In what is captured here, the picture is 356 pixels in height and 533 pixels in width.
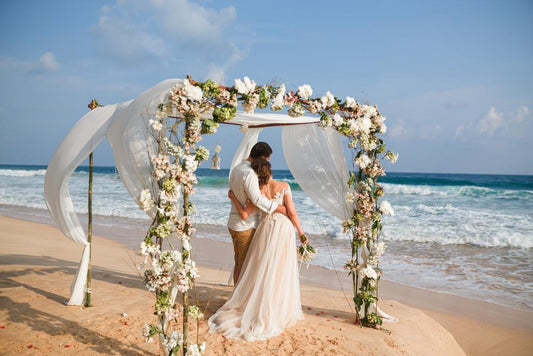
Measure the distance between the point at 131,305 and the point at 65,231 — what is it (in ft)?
3.97

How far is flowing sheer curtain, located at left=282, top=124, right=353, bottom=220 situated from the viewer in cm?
475

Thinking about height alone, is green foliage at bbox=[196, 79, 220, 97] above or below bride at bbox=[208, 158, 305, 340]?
above

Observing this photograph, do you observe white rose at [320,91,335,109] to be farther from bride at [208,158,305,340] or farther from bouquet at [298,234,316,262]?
bouquet at [298,234,316,262]

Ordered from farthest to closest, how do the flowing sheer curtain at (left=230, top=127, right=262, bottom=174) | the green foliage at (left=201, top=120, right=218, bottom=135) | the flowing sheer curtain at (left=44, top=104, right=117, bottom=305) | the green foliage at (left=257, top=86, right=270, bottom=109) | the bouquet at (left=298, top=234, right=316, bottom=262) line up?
the flowing sheer curtain at (left=230, top=127, right=262, bottom=174), the bouquet at (left=298, top=234, right=316, bottom=262), the flowing sheer curtain at (left=44, top=104, right=117, bottom=305), the green foliage at (left=257, top=86, right=270, bottom=109), the green foliage at (left=201, top=120, right=218, bottom=135)

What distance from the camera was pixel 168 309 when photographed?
3.13 metres

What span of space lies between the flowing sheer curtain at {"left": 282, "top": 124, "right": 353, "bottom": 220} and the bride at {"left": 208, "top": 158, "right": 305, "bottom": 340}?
1.93 ft

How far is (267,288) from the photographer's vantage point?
4.12m

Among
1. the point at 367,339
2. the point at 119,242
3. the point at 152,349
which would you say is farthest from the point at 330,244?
the point at 152,349

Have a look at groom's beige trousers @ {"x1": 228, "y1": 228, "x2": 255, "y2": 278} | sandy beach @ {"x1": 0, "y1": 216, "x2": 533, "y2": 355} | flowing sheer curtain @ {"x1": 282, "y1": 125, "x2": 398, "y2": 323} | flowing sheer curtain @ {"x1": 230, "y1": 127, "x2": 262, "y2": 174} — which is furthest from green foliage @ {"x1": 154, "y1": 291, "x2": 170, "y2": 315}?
flowing sheer curtain @ {"x1": 230, "y1": 127, "x2": 262, "y2": 174}

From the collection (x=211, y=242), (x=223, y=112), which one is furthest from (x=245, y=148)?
(x=211, y=242)

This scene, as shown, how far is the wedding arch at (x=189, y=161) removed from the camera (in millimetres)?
3066

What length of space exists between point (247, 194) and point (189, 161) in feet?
4.39

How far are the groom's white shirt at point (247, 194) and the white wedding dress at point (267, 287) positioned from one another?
0.61 feet

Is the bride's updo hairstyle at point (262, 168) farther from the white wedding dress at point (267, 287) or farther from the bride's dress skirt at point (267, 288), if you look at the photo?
the bride's dress skirt at point (267, 288)
